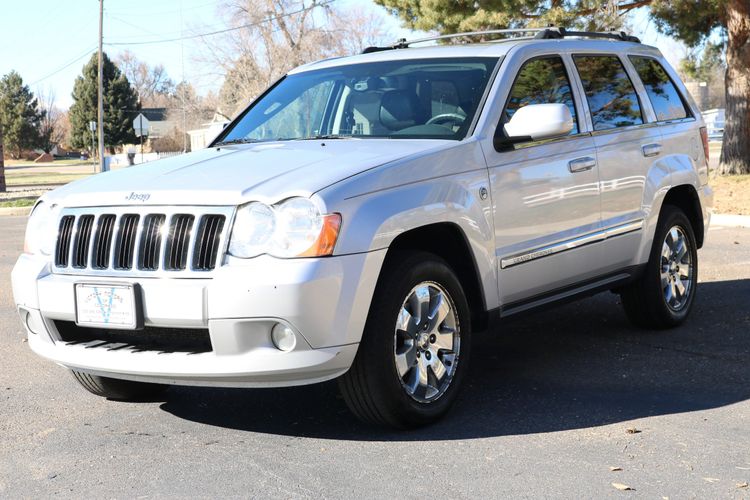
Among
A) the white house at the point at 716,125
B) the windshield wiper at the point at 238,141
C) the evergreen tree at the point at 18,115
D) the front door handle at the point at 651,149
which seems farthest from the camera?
the evergreen tree at the point at 18,115

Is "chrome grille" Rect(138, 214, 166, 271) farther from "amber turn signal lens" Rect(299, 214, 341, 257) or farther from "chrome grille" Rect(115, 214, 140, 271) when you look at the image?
"amber turn signal lens" Rect(299, 214, 341, 257)

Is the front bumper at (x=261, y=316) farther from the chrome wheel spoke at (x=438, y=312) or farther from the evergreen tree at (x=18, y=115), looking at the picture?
the evergreen tree at (x=18, y=115)

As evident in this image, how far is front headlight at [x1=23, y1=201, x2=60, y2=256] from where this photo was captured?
4816mm

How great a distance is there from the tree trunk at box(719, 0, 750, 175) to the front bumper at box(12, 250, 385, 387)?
705 inches

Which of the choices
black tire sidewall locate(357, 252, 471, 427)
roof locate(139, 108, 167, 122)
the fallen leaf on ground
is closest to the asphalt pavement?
the fallen leaf on ground

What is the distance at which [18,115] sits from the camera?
9650cm

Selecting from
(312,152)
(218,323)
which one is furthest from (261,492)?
(312,152)

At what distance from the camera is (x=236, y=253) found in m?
4.28

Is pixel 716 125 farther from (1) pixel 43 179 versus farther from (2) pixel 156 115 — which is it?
(2) pixel 156 115

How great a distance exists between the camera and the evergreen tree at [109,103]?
275 feet

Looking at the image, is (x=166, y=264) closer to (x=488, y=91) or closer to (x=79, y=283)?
(x=79, y=283)

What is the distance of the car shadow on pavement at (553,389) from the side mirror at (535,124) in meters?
0.99

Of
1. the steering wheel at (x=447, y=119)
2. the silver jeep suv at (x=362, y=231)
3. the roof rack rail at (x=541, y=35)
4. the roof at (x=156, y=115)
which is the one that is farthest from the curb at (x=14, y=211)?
the roof at (x=156, y=115)

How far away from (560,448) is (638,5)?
18651 mm
